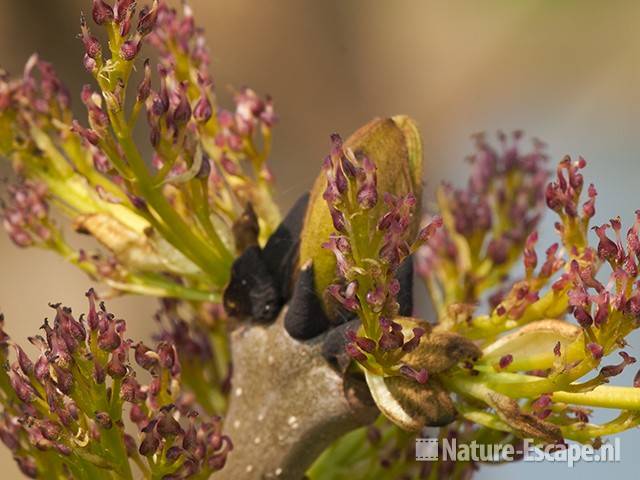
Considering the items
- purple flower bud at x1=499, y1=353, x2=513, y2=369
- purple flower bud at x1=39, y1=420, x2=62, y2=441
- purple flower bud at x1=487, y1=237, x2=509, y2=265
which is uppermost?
purple flower bud at x1=487, y1=237, x2=509, y2=265

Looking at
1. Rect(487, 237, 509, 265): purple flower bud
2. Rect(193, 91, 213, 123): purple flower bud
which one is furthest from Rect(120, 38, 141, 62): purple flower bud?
Rect(487, 237, 509, 265): purple flower bud

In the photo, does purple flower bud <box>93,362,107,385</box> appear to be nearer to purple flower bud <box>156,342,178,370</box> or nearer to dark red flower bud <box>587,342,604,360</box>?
purple flower bud <box>156,342,178,370</box>

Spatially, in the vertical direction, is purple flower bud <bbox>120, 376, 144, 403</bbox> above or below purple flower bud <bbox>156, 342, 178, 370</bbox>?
below

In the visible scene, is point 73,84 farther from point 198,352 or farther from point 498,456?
point 498,456

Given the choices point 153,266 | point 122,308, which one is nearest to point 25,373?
point 153,266

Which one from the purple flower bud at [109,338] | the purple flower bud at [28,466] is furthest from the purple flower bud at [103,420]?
the purple flower bud at [28,466]

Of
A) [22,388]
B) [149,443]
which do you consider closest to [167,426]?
[149,443]

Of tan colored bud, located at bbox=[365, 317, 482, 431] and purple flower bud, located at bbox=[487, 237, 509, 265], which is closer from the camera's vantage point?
tan colored bud, located at bbox=[365, 317, 482, 431]
